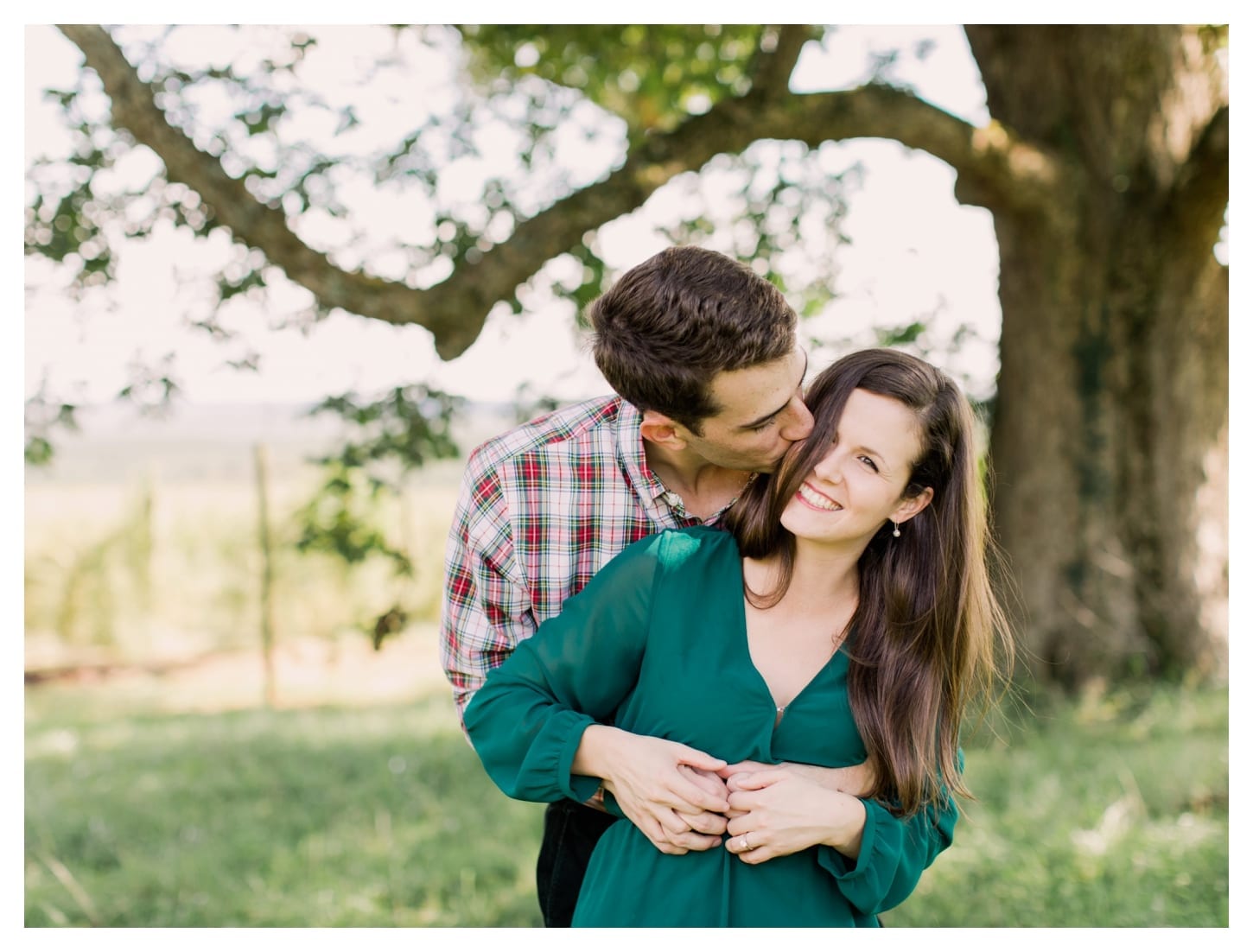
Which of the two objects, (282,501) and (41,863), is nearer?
(41,863)

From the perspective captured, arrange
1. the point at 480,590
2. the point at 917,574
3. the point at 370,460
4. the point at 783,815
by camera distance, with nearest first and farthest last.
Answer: the point at 783,815 → the point at 917,574 → the point at 480,590 → the point at 370,460

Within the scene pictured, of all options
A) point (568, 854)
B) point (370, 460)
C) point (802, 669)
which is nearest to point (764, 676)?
point (802, 669)

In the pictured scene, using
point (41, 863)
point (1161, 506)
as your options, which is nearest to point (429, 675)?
point (41, 863)

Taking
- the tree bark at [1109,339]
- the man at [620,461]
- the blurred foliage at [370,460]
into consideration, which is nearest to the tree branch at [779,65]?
the tree bark at [1109,339]

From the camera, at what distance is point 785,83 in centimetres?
489

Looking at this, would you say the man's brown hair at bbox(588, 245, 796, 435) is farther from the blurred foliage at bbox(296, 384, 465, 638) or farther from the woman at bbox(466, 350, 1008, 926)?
the blurred foliage at bbox(296, 384, 465, 638)

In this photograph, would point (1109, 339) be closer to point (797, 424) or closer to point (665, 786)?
point (797, 424)

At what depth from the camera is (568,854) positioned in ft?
8.23

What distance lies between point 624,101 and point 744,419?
4862 mm

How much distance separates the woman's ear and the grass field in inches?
81.6

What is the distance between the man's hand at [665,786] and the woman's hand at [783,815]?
0.11 feet

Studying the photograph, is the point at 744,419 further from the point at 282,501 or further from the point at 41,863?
the point at 282,501

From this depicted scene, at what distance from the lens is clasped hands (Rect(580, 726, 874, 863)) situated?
1894mm

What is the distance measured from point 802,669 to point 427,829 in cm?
353
